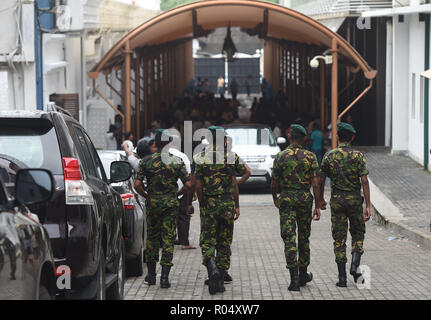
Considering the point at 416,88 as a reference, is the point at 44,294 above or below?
below

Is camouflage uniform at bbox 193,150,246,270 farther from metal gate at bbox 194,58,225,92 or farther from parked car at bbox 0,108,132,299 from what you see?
metal gate at bbox 194,58,225,92

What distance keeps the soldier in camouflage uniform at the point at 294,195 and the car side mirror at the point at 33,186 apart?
16.7 feet

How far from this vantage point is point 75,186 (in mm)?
6914

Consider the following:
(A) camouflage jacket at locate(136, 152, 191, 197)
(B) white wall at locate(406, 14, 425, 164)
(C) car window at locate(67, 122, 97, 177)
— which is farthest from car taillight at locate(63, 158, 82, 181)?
(B) white wall at locate(406, 14, 425, 164)

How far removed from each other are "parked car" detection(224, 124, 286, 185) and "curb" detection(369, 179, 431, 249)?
3.13 metres

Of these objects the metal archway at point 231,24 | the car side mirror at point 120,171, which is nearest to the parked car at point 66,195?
the car side mirror at point 120,171

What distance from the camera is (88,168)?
26.2 feet

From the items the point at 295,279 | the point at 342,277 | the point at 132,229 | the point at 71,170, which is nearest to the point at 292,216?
the point at 295,279

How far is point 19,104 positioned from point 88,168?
14.8 meters

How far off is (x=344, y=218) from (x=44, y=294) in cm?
535

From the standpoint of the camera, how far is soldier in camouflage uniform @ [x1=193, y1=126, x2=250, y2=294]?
1037 cm

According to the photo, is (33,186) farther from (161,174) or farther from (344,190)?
(344,190)
